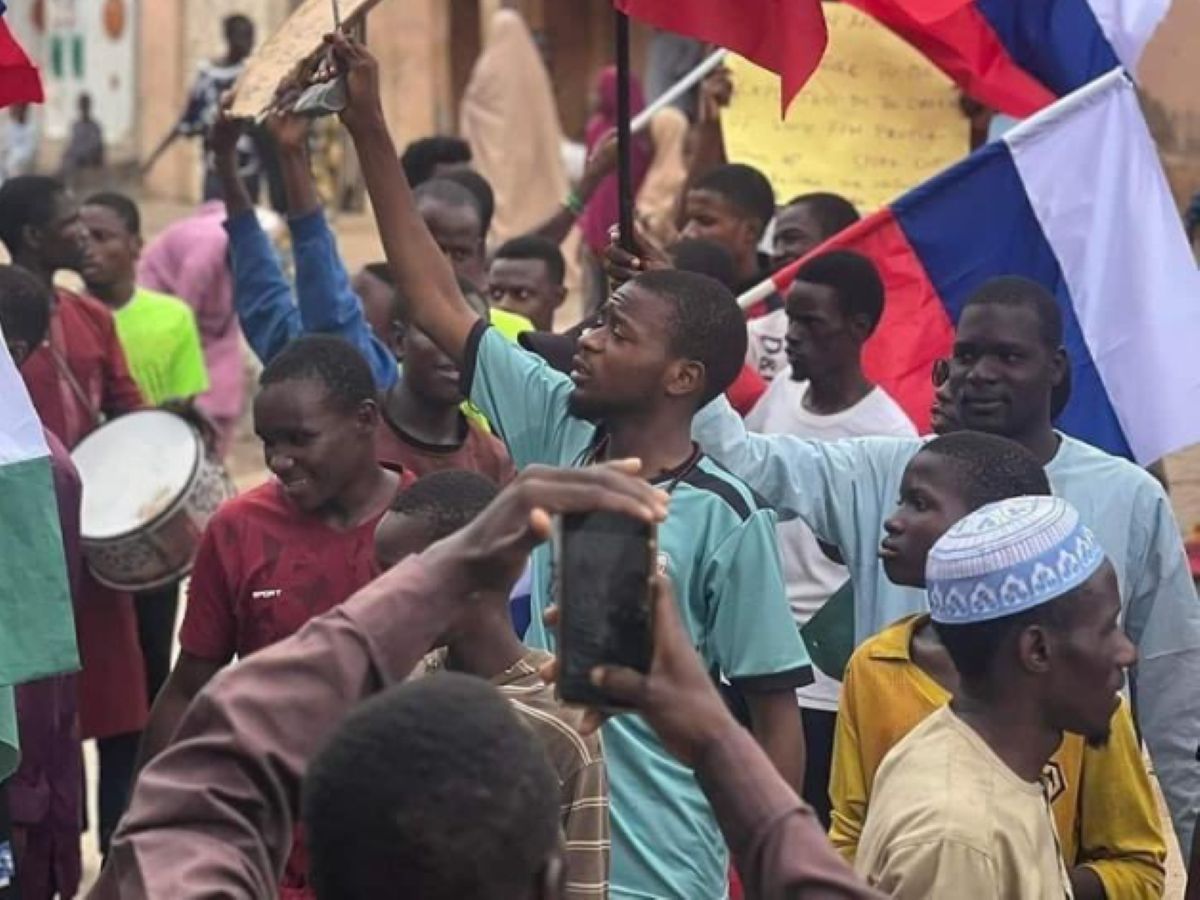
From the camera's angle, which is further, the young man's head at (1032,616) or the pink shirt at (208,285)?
the pink shirt at (208,285)

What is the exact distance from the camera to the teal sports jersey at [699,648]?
475cm

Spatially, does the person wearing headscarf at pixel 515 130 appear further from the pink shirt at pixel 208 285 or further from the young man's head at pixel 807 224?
the young man's head at pixel 807 224

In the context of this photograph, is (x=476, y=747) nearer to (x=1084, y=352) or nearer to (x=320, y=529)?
(x=320, y=529)

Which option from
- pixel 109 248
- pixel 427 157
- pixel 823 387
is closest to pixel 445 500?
pixel 823 387

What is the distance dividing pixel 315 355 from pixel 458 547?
3082 millimetres

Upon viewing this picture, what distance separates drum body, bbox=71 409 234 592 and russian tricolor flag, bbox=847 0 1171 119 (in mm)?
2361

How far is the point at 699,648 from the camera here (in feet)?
16.1

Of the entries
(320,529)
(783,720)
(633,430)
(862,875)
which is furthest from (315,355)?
(862,875)

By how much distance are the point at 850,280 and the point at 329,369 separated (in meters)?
1.70

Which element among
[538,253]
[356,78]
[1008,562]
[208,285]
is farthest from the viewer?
[208,285]

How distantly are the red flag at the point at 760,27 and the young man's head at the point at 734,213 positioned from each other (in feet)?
8.88

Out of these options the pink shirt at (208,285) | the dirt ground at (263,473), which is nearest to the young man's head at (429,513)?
the dirt ground at (263,473)

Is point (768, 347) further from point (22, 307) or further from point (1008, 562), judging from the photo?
point (1008, 562)

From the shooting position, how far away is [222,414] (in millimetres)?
12656
